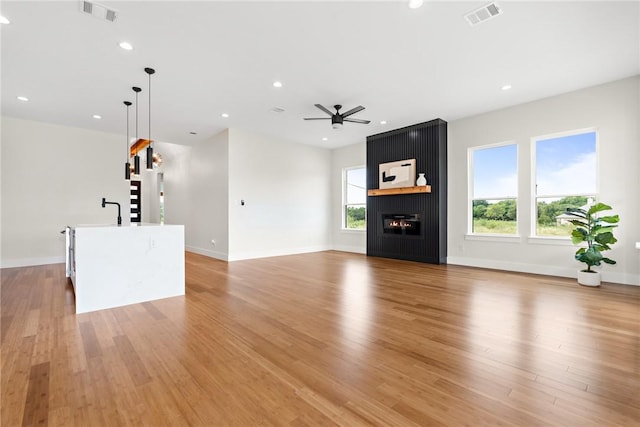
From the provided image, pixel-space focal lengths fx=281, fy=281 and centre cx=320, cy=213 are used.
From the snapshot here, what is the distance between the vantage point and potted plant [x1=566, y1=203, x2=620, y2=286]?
4.02m

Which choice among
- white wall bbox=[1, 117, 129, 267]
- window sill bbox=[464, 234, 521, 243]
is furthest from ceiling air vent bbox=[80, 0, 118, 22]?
window sill bbox=[464, 234, 521, 243]

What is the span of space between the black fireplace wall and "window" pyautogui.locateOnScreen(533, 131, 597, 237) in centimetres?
165

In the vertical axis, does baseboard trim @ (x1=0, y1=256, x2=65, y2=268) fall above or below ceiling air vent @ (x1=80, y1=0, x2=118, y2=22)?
below

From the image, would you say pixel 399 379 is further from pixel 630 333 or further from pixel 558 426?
pixel 630 333

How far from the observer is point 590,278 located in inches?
161

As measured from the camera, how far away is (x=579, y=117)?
4613mm

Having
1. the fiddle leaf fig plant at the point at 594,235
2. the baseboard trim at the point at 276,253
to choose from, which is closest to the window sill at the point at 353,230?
the baseboard trim at the point at 276,253

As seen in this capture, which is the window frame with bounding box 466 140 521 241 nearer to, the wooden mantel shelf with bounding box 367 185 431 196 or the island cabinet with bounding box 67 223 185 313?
the wooden mantel shelf with bounding box 367 185 431 196

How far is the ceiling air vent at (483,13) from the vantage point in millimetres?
2707

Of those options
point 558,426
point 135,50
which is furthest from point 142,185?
point 558,426

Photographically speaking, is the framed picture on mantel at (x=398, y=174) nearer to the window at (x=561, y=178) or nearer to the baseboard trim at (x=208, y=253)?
the window at (x=561, y=178)

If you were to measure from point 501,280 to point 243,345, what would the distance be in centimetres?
416

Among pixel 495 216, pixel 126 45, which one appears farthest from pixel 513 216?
pixel 126 45

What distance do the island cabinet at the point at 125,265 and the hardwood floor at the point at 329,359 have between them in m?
0.20
